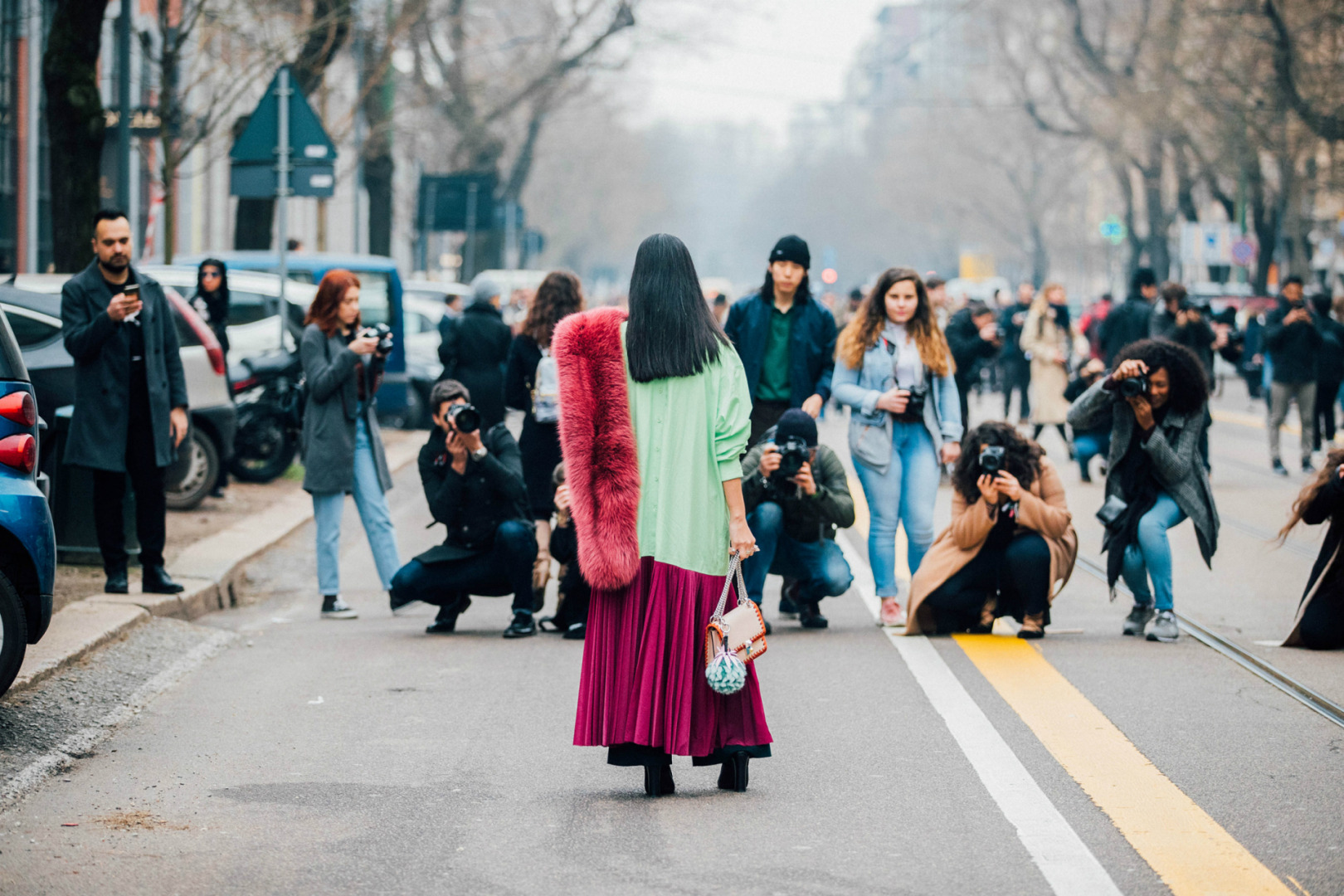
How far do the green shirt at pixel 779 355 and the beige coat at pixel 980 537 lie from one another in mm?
1003

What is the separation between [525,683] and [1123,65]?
3431 cm

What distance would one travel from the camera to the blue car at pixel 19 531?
583 cm

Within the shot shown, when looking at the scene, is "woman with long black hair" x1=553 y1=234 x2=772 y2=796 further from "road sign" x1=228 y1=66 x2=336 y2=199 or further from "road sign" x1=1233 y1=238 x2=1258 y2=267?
"road sign" x1=1233 y1=238 x2=1258 y2=267

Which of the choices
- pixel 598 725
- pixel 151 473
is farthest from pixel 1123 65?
pixel 598 725

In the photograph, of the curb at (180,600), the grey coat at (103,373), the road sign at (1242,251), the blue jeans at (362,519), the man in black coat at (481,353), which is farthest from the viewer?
the road sign at (1242,251)

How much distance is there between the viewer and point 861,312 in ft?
27.9

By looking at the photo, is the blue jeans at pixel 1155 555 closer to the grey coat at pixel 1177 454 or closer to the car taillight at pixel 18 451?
the grey coat at pixel 1177 454

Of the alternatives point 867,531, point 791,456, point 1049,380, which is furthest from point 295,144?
point 1049,380

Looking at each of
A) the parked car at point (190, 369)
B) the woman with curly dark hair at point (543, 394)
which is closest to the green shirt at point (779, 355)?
Result: the woman with curly dark hair at point (543, 394)

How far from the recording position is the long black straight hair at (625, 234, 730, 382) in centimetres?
511

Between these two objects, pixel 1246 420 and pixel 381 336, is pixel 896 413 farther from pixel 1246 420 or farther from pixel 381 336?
pixel 1246 420

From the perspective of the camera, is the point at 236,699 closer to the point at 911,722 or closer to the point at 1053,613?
the point at 911,722

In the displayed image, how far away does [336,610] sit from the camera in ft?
29.3

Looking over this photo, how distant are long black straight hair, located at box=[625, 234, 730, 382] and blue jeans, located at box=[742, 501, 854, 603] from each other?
9.25ft
